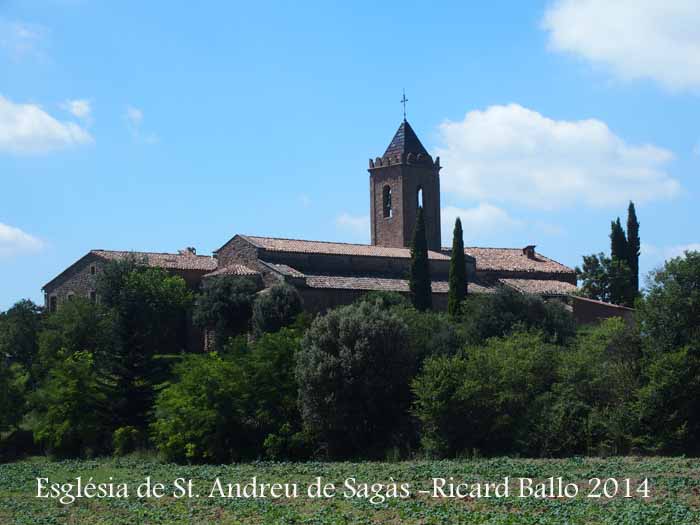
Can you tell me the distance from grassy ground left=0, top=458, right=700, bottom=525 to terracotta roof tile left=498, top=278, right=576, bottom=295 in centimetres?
3008

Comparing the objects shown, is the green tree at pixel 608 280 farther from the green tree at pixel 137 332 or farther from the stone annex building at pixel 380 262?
the green tree at pixel 137 332

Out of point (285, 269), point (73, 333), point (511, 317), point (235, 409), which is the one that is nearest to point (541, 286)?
point (285, 269)

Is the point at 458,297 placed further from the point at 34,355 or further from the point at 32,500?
the point at 32,500

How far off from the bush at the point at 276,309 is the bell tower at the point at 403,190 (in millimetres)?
19761

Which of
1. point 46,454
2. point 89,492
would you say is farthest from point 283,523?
point 46,454

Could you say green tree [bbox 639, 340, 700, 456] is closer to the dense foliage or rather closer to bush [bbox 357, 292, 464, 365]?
bush [bbox 357, 292, 464, 365]

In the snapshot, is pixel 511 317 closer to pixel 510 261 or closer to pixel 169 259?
pixel 510 261

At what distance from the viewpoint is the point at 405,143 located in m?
69.5

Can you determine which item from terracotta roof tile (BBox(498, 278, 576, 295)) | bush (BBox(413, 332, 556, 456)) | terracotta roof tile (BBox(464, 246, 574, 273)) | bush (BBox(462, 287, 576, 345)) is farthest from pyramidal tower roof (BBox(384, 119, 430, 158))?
bush (BBox(413, 332, 556, 456))

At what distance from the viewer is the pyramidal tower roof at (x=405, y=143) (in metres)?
69.2

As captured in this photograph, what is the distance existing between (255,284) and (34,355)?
41.3ft

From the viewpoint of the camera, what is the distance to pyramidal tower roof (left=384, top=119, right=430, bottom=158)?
69.2 metres

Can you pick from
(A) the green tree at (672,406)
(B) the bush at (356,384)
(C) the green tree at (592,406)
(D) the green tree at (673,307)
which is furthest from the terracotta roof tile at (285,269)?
(A) the green tree at (672,406)

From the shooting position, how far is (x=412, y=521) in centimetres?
2094
